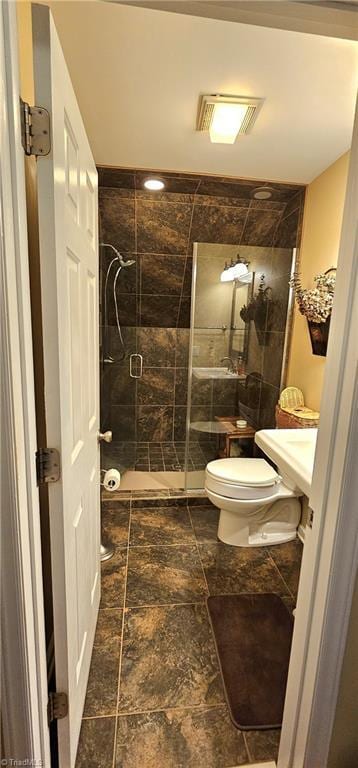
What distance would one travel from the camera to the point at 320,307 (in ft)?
6.22

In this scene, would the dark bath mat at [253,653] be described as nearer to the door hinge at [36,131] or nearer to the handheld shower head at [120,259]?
the door hinge at [36,131]

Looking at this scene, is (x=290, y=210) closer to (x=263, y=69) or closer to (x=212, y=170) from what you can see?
(x=212, y=170)

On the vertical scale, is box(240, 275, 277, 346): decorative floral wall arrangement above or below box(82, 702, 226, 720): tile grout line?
above

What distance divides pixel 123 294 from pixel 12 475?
9.33ft

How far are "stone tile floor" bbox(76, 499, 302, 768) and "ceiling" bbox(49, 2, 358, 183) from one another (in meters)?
2.41

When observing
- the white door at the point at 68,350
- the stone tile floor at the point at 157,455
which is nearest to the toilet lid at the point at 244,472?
the stone tile floor at the point at 157,455

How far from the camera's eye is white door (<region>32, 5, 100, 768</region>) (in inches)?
30.0

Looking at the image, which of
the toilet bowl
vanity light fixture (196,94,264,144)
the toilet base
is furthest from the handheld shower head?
the toilet base

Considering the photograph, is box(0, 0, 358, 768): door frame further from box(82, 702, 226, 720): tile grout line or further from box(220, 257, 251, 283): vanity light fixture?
box(220, 257, 251, 283): vanity light fixture

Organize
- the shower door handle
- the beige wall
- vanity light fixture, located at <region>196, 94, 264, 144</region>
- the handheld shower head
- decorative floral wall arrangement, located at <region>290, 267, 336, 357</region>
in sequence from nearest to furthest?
vanity light fixture, located at <region>196, 94, 264, 144</region>, decorative floral wall arrangement, located at <region>290, 267, 336, 357</region>, the beige wall, the handheld shower head, the shower door handle

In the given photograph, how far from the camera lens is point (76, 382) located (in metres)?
1.07

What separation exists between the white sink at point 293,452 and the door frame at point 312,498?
263mm

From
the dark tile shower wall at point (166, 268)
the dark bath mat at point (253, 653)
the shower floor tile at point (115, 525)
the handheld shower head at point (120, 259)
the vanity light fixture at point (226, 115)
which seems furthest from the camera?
the handheld shower head at point (120, 259)

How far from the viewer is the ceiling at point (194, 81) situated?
1180 mm
